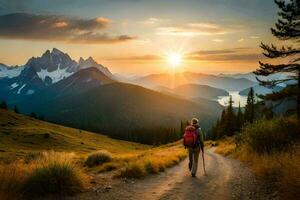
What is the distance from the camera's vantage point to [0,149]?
79.9m

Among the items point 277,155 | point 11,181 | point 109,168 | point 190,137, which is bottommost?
point 109,168

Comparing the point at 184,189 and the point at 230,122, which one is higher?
the point at 230,122

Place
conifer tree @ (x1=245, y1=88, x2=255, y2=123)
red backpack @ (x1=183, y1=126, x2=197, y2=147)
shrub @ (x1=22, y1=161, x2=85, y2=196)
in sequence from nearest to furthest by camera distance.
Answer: shrub @ (x1=22, y1=161, x2=85, y2=196) → red backpack @ (x1=183, y1=126, x2=197, y2=147) → conifer tree @ (x1=245, y1=88, x2=255, y2=123)

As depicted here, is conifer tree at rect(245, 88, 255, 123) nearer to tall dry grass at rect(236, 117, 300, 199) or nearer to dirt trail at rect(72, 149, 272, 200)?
tall dry grass at rect(236, 117, 300, 199)

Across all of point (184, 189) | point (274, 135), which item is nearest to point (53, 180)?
point (184, 189)

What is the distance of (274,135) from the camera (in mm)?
22500

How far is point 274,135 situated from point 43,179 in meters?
15.1

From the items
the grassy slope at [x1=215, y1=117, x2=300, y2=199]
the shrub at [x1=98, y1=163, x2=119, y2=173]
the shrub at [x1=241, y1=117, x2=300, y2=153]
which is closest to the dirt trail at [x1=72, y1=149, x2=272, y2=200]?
the grassy slope at [x1=215, y1=117, x2=300, y2=199]

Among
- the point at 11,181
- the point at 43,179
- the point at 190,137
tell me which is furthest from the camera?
the point at 190,137

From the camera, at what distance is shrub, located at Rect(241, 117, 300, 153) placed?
21.6m

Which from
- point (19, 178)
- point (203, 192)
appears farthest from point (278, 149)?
point (19, 178)

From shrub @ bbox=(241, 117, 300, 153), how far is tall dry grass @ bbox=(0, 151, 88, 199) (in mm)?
12249

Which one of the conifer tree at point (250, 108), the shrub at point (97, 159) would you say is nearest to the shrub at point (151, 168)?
the shrub at point (97, 159)

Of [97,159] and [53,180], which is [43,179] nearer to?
[53,180]
